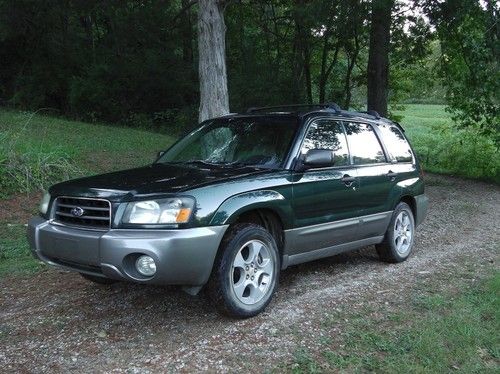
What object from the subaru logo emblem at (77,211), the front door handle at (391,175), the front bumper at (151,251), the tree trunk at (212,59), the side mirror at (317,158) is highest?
the tree trunk at (212,59)

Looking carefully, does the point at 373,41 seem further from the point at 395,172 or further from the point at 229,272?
the point at 229,272

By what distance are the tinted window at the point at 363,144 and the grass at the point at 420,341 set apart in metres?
1.67

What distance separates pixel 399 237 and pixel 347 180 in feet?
4.78

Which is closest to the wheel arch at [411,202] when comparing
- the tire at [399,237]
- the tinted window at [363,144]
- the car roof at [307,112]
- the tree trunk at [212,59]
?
the tire at [399,237]

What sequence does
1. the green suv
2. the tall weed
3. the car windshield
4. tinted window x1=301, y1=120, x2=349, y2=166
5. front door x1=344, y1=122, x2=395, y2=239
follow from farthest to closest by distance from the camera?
the tall weed → front door x1=344, y1=122, x2=395, y2=239 → tinted window x1=301, y1=120, x2=349, y2=166 → the car windshield → the green suv

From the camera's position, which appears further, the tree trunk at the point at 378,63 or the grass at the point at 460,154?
the grass at the point at 460,154

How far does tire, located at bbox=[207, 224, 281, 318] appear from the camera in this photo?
4.39 meters

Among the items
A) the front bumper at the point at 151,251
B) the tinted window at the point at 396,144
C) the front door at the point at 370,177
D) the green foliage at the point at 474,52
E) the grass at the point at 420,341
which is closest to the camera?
the grass at the point at 420,341

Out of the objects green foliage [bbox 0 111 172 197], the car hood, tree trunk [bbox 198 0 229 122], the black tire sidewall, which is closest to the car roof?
the car hood

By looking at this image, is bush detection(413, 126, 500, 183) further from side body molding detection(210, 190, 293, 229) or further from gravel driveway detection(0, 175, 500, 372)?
side body molding detection(210, 190, 293, 229)

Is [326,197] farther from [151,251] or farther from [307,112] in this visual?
[151,251]

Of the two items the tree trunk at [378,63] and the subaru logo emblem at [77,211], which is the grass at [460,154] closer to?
the tree trunk at [378,63]

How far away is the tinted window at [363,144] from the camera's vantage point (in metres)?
6.09

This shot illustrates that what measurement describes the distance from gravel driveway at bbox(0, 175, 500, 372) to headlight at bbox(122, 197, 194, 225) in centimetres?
88
